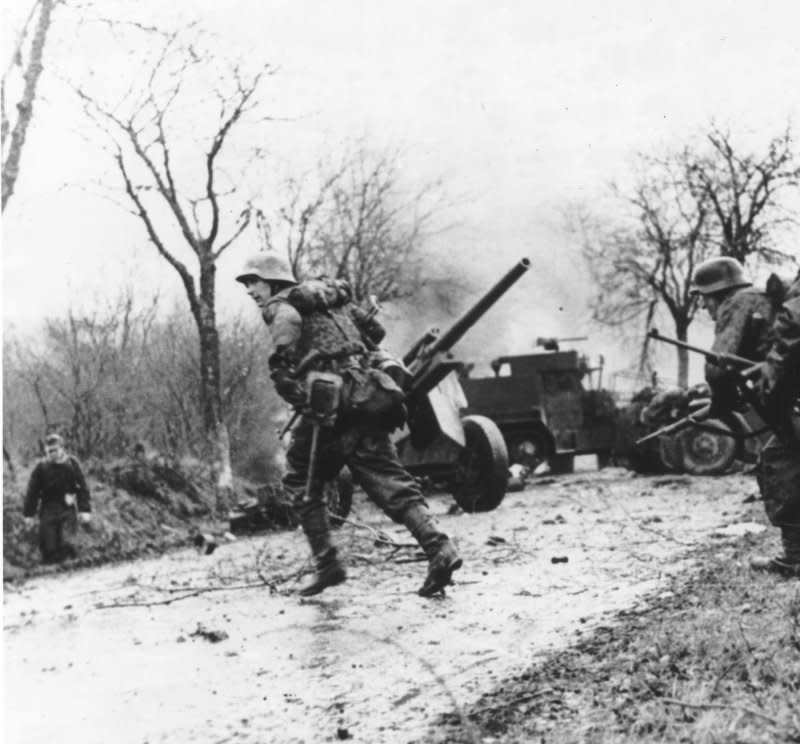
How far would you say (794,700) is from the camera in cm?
251

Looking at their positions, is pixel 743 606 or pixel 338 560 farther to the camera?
pixel 338 560

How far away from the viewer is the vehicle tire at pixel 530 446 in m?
15.2

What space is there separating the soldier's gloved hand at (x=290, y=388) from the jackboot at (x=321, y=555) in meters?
0.64

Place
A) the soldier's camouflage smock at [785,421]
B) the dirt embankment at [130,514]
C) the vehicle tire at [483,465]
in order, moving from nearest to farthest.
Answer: the soldier's camouflage smock at [785,421] → the vehicle tire at [483,465] → the dirt embankment at [130,514]

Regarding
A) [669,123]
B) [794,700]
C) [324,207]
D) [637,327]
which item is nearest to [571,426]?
[637,327]

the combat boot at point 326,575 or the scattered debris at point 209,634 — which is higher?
the combat boot at point 326,575

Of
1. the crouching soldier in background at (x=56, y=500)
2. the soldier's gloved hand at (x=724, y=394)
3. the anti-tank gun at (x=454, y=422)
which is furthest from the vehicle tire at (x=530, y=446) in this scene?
the soldier's gloved hand at (x=724, y=394)

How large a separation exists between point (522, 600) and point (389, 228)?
8.05 meters

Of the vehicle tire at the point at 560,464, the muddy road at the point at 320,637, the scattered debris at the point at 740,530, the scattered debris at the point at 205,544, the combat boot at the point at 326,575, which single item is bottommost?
the vehicle tire at the point at 560,464

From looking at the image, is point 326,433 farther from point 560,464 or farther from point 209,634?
point 560,464

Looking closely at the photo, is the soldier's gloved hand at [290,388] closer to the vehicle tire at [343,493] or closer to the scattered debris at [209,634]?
the scattered debris at [209,634]

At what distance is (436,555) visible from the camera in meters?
4.87

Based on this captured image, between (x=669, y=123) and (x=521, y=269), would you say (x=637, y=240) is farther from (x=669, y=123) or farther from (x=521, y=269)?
(x=521, y=269)

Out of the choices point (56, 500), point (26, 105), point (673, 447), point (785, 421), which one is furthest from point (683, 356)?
point (785, 421)
